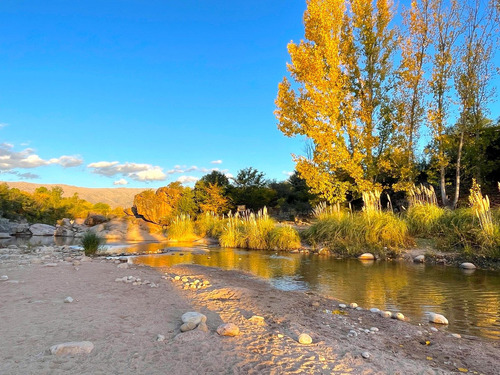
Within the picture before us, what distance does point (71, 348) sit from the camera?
102 inches

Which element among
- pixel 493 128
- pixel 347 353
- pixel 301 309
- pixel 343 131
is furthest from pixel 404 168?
pixel 347 353

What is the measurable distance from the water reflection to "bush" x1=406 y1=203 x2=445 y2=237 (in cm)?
247

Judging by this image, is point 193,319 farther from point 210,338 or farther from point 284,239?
point 284,239

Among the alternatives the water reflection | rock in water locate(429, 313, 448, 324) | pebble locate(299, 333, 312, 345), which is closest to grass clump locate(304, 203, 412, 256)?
the water reflection

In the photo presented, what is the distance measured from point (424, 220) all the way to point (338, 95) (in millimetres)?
7096

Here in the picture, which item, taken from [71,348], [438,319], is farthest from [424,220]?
[71,348]

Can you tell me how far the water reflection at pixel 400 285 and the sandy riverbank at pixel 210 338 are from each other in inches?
31.9

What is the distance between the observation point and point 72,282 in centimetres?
560

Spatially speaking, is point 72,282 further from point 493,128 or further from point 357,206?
point 493,128

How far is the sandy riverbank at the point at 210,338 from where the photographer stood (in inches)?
95.2

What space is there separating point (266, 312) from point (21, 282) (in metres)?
4.35

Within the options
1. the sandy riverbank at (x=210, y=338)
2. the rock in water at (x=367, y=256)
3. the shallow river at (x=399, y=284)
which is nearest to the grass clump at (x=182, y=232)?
the shallow river at (x=399, y=284)

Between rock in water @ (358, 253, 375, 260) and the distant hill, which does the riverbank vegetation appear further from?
the distant hill

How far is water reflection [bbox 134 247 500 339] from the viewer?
177 inches
